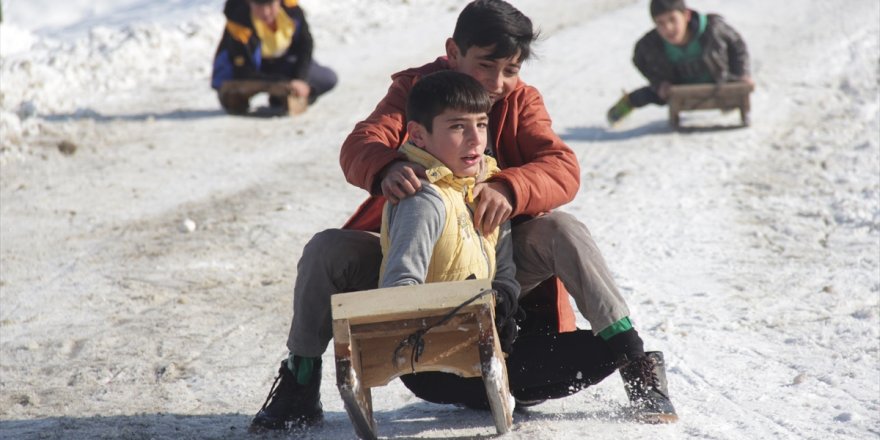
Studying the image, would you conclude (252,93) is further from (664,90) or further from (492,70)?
(492,70)

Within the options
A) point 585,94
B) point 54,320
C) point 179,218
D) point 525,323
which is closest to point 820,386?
point 525,323

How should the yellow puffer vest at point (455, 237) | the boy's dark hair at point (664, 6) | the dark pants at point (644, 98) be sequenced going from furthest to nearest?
the dark pants at point (644, 98), the boy's dark hair at point (664, 6), the yellow puffer vest at point (455, 237)

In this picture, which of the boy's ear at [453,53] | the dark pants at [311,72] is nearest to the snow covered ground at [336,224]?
the dark pants at [311,72]

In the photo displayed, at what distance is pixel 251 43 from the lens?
882cm

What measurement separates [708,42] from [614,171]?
1924mm

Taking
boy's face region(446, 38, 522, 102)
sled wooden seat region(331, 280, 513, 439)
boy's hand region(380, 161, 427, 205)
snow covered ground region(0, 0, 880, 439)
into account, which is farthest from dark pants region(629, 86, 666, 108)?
sled wooden seat region(331, 280, 513, 439)

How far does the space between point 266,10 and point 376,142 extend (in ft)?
18.4

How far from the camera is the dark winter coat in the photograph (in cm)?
827

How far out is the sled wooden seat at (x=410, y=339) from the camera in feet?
9.30

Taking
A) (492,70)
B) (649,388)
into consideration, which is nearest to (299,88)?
(492,70)

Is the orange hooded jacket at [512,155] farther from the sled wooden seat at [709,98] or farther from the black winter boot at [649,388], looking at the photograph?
the sled wooden seat at [709,98]

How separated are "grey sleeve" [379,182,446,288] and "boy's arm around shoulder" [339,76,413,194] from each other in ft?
0.64

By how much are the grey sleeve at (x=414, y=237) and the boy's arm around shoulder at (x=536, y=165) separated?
0.91 ft

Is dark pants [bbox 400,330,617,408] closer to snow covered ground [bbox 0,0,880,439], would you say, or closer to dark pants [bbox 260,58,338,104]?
snow covered ground [bbox 0,0,880,439]
